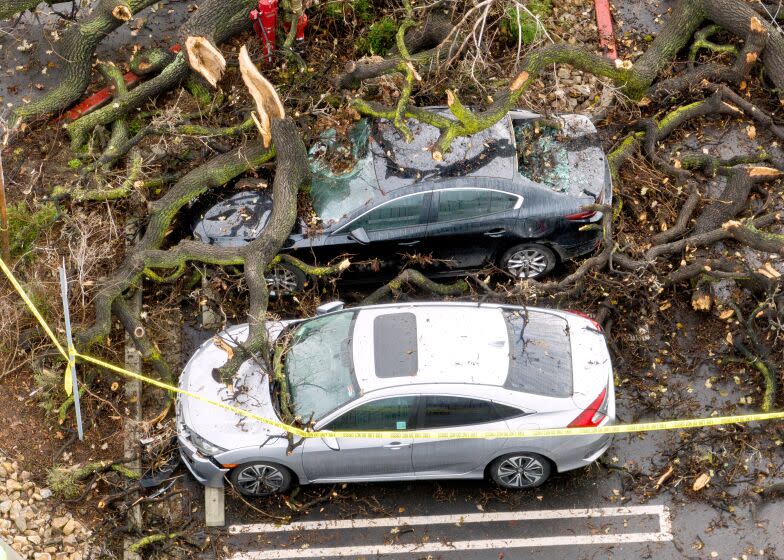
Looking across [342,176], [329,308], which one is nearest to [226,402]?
[329,308]

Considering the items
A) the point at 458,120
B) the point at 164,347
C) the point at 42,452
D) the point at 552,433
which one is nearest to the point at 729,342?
the point at 552,433

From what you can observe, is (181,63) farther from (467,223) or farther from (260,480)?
(260,480)

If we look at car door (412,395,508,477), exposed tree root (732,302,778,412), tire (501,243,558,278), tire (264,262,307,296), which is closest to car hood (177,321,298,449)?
tire (264,262,307,296)

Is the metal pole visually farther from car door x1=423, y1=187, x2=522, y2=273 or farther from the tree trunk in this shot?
car door x1=423, y1=187, x2=522, y2=273

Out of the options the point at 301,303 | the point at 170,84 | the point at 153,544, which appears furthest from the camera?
the point at 170,84

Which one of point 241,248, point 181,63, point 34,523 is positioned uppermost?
point 181,63

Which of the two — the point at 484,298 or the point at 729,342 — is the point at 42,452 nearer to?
the point at 484,298

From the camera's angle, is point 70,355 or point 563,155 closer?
point 70,355
